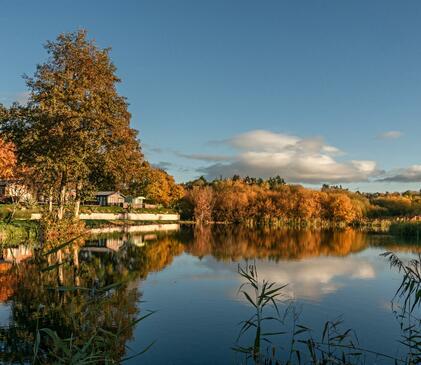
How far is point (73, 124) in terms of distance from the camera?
88.7ft

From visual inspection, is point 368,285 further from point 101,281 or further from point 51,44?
point 51,44

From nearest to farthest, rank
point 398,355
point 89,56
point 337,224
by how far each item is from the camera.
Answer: point 398,355 < point 89,56 < point 337,224

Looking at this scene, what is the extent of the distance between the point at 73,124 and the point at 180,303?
58.6 ft

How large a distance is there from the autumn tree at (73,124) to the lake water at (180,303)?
713 cm

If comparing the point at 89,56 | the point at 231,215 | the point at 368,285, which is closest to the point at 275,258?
the point at 368,285

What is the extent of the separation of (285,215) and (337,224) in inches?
445

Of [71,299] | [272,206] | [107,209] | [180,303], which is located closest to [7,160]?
[71,299]

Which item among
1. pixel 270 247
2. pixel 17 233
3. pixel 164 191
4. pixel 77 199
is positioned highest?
pixel 164 191

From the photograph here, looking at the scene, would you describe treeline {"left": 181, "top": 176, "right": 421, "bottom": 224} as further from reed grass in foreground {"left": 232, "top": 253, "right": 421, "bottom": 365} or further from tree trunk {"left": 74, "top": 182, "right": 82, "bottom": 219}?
reed grass in foreground {"left": 232, "top": 253, "right": 421, "bottom": 365}

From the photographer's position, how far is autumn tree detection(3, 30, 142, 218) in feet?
90.4

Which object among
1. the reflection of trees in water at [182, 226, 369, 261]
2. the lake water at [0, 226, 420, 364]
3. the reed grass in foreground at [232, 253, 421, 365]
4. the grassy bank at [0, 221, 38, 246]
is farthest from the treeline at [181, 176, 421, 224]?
the reed grass in foreground at [232, 253, 421, 365]

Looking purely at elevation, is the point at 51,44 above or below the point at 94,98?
above

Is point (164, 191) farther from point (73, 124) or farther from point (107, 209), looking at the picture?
point (73, 124)

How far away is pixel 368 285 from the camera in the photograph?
1694cm
